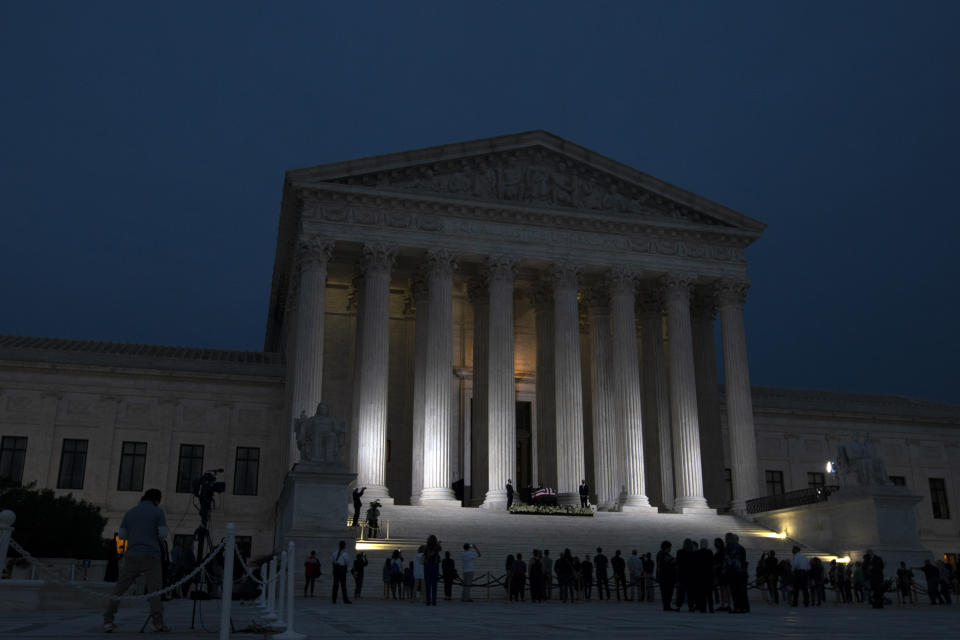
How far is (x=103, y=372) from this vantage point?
42438mm

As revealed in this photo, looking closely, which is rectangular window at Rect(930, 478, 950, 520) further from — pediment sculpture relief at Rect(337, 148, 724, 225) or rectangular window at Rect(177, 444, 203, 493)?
rectangular window at Rect(177, 444, 203, 493)

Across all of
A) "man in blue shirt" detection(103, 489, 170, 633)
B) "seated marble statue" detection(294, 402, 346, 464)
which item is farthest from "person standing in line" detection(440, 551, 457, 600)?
"man in blue shirt" detection(103, 489, 170, 633)

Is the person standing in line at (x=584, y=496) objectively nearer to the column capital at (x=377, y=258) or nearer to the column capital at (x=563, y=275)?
the column capital at (x=563, y=275)

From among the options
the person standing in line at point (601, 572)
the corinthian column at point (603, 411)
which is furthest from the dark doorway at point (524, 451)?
the person standing in line at point (601, 572)

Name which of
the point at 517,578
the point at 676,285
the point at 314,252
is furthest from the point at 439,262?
the point at 517,578

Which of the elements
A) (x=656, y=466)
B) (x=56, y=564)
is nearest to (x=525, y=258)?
(x=656, y=466)

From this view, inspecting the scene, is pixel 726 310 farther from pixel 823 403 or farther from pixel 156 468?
pixel 156 468

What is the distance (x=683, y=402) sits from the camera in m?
40.4

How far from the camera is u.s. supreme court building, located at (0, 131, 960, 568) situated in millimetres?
37750

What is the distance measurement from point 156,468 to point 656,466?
23834 mm

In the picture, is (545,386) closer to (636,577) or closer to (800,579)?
(636,577)

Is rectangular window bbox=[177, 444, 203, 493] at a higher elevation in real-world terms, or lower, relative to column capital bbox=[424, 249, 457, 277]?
lower

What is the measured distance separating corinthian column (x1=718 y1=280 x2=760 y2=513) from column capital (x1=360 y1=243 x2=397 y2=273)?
53.0 feet

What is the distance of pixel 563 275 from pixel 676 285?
5.73m
